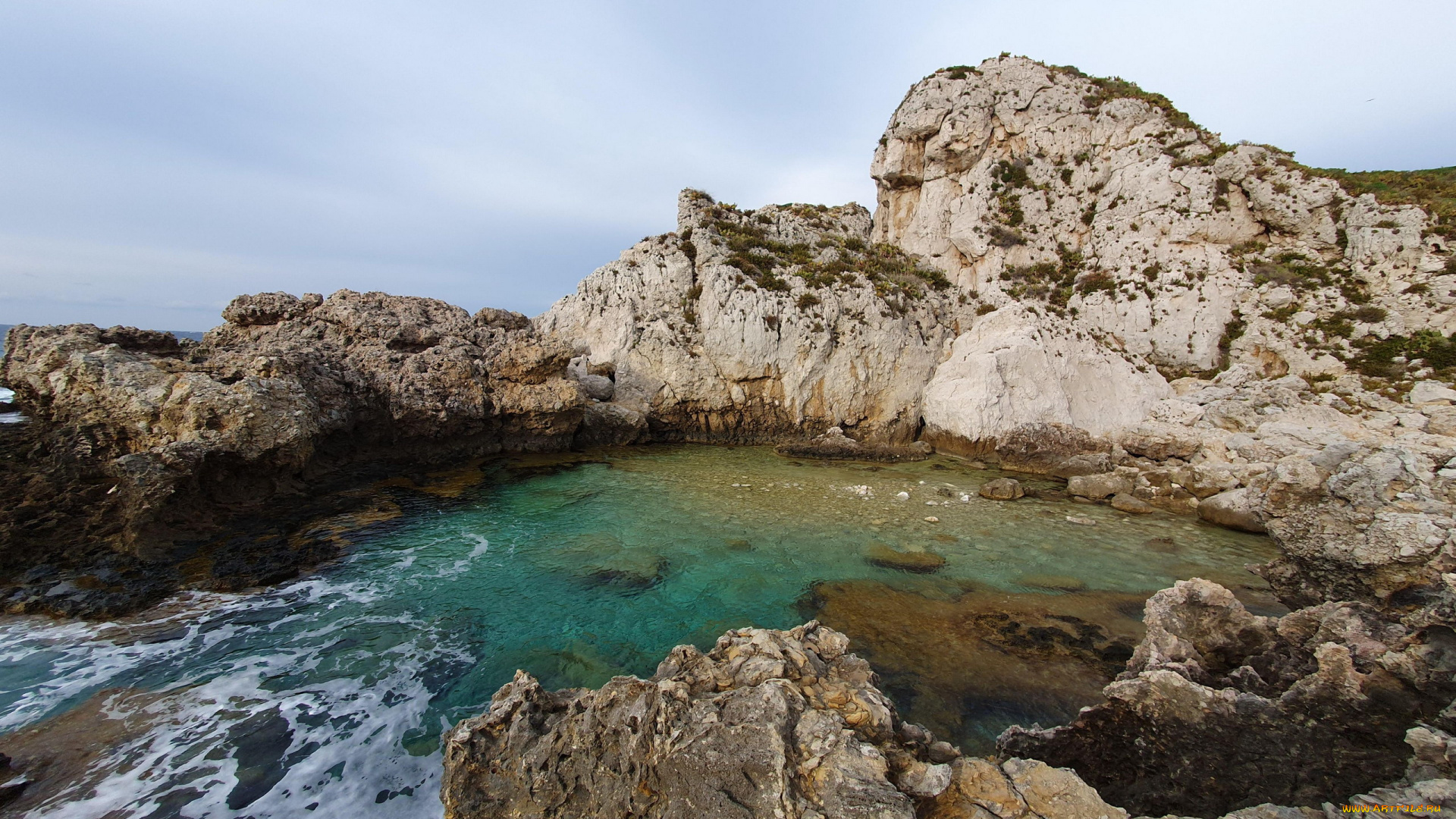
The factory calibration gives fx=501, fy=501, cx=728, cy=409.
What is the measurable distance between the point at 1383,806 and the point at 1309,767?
1.22m

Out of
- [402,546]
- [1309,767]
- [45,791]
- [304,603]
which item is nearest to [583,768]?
[45,791]

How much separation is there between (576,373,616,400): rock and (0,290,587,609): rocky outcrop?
10.7ft

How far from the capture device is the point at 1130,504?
15141 mm

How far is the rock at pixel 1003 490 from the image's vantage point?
52.6 ft

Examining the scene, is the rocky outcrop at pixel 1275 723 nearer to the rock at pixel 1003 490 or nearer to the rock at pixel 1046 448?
the rock at pixel 1003 490

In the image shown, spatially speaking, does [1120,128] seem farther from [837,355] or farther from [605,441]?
[605,441]

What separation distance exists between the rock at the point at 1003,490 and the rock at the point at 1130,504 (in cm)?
250

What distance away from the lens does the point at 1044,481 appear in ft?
60.7

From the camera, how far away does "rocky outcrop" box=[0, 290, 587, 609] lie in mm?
9484

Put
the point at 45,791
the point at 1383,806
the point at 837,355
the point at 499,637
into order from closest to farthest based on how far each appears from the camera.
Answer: the point at 1383,806 → the point at 45,791 → the point at 499,637 → the point at 837,355

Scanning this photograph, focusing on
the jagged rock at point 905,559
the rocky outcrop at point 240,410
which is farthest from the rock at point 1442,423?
the rocky outcrop at point 240,410

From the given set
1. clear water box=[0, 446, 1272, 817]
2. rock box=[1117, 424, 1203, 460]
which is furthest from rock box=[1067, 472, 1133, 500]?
rock box=[1117, 424, 1203, 460]

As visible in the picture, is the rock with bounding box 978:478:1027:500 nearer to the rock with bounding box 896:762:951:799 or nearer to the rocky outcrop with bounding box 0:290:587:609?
the rock with bounding box 896:762:951:799

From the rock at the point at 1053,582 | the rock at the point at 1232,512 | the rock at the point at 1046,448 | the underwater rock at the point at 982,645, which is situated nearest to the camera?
the underwater rock at the point at 982,645
